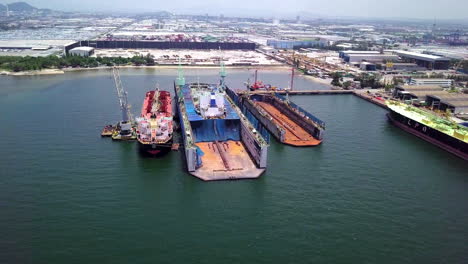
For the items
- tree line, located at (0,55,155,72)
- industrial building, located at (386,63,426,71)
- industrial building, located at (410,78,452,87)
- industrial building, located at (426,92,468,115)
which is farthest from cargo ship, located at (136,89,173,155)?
industrial building, located at (386,63,426,71)

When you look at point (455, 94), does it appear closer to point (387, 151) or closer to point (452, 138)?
point (452, 138)

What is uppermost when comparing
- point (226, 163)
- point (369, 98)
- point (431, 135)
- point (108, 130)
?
point (369, 98)

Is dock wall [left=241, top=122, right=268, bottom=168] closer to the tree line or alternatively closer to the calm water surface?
the calm water surface

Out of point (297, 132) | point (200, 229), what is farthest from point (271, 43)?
point (200, 229)

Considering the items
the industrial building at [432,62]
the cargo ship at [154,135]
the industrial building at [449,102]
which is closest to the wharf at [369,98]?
the industrial building at [449,102]

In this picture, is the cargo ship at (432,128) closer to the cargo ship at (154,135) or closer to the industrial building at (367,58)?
the cargo ship at (154,135)

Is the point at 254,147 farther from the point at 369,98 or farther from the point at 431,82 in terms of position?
the point at 431,82

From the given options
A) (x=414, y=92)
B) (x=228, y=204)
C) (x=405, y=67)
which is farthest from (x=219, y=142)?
(x=405, y=67)
